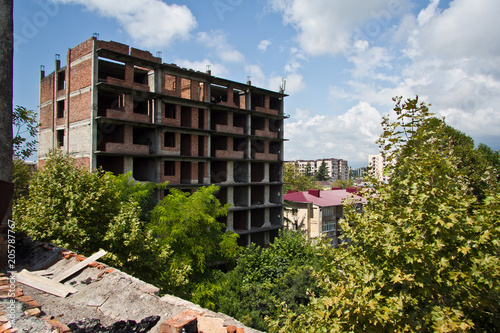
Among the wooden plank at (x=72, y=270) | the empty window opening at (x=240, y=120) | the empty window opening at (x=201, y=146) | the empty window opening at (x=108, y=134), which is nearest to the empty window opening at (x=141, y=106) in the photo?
the empty window opening at (x=108, y=134)

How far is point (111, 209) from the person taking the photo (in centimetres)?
1638

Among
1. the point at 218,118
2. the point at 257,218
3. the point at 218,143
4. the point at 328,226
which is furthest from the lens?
the point at 328,226

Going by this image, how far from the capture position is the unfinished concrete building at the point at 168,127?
28.2 m

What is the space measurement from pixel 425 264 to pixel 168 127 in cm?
2760

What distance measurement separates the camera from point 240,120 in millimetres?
40594

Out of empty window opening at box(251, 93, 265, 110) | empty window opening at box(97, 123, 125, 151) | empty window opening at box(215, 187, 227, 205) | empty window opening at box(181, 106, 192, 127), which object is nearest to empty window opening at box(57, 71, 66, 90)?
empty window opening at box(97, 123, 125, 151)

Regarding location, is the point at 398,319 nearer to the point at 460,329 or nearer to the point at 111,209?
the point at 460,329

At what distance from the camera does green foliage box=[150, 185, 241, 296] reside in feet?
69.0

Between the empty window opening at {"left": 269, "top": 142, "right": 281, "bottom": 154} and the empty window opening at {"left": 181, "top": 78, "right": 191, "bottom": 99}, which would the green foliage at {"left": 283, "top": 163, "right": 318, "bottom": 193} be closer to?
the empty window opening at {"left": 269, "top": 142, "right": 281, "bottom": 154}

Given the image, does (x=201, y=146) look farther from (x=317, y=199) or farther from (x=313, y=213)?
(x=317, y=199)

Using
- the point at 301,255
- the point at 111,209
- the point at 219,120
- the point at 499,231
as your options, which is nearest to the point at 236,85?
the point at 219,120

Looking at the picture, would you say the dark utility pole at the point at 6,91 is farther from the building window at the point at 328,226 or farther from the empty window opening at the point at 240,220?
the building window at the point at 328,226

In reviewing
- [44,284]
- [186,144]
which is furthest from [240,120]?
[44,284]

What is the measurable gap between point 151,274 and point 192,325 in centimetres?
1092
